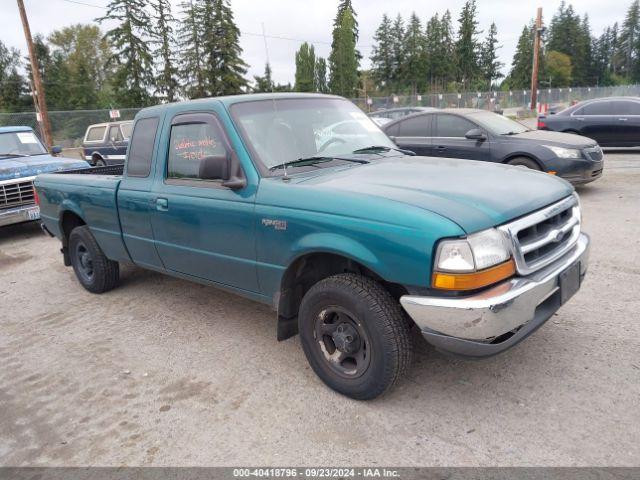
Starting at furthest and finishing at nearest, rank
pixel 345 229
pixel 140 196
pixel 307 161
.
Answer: pixel 140 196 → pixel 307 161 → pixel 345 229

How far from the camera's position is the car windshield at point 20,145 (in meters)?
9.21

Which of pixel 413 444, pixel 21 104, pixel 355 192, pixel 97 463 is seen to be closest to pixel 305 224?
pixel 355 192

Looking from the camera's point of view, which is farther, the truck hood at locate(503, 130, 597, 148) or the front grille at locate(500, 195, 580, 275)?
the truck hood at locate(503, 130, 597, 148)

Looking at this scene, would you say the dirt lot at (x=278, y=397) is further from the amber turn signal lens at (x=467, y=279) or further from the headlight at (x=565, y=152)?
the headlight at (x=565, y=152)

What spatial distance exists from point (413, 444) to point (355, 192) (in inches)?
57.1

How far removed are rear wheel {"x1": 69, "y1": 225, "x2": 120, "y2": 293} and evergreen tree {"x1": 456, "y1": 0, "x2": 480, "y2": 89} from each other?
88.0 metres

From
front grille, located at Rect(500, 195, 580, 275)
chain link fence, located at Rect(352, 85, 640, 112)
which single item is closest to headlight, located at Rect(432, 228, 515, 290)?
front grille, located at Rect(500, 195, 580, 275)

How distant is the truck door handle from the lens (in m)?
3.96

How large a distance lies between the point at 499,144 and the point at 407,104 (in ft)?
109

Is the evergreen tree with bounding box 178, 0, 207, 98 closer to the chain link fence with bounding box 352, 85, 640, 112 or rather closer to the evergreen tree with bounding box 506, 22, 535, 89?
the chain link fence with bounding box 352, 85, 640, 112

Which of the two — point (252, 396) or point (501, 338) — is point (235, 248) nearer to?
point (252, 396)

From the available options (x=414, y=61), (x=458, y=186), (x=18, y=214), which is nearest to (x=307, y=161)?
(x=458, y=186)

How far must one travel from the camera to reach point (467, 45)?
8619cm

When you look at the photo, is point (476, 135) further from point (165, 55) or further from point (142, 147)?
point (165, 55)
